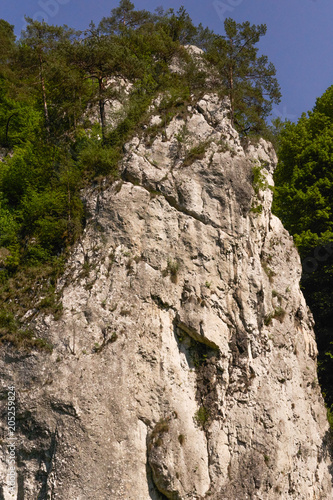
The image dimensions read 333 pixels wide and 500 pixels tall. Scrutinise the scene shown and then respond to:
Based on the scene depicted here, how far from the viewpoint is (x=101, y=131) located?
578 inches

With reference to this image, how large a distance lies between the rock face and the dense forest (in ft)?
2.64

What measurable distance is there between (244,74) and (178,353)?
11849 mm

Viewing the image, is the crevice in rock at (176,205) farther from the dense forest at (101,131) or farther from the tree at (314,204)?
the tree at (314,204)

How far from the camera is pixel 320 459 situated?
12.6 metres

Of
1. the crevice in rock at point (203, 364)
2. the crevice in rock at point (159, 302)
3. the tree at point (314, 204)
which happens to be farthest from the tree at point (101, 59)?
the tree at point (314, 204)

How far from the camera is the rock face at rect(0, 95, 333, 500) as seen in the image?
30.6ft

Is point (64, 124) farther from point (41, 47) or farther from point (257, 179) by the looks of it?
point (257, 179)

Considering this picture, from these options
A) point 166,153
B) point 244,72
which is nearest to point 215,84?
point 244,72

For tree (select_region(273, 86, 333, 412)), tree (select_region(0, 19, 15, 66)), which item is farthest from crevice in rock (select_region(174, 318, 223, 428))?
tree (select_region(0, 19, 15, 66))

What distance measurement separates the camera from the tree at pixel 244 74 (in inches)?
627

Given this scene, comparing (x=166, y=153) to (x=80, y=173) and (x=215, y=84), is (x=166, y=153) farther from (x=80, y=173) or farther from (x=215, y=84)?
(x=215, y=84)

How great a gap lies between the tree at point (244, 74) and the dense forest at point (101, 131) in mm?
45

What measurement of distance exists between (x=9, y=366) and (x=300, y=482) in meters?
8.78

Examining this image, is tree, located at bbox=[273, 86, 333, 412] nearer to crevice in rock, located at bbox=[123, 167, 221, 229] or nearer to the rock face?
the rock face
